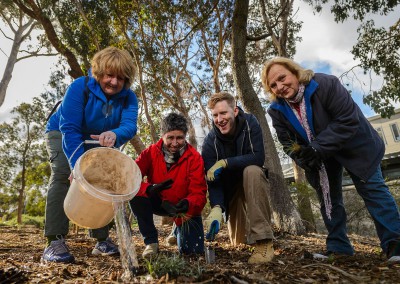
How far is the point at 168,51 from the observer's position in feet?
31.0

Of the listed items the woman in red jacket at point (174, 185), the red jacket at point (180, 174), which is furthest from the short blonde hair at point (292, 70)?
the red jacket at point (180, 174)

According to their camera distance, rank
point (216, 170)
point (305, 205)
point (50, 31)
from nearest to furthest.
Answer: point (216, 170) < point (305, 205) < point (50, 31)

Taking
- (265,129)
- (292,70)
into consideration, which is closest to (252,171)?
(292,70)

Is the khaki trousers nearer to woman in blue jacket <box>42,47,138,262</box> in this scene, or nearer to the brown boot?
the brown boot

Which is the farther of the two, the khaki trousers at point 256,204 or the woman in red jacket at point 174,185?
the woman in red jacket at point 174,185

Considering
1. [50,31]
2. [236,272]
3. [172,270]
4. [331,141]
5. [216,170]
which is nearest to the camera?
[172,270]

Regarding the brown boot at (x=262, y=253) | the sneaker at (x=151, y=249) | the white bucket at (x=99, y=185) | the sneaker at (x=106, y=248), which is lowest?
the brown boot at (x=262, y=253)

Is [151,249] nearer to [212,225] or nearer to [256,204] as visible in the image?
[212,225]

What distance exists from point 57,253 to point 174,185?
1.02 m

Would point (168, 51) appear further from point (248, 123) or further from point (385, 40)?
point (248, 123)

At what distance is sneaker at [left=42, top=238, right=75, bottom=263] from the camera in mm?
2309

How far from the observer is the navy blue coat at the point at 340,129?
7.48 feet

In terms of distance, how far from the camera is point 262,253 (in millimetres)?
2318

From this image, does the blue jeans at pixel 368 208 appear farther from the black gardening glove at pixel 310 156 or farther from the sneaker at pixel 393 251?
the black gardening glove at pixel 310 156
